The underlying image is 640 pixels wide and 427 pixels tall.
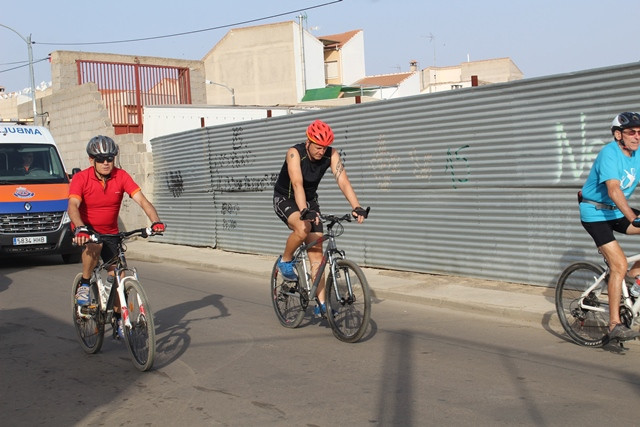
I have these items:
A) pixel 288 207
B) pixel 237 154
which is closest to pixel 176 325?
pixel 288 207

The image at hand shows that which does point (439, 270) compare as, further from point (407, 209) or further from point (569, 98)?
point (569, 98)

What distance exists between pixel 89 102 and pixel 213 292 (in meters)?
13.2

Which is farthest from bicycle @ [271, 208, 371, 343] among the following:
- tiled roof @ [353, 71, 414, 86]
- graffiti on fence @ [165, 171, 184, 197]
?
tiled roof @ [353, 71, 414, 86]

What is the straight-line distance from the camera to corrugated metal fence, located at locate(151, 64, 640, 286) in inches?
348

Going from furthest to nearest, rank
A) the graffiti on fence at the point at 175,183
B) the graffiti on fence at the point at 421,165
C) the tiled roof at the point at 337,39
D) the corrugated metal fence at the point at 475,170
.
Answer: the tiled roof at the point at 337,39 → the graffiti on fence at the point at 175,183 → the graffiti on fence at the point at 421,165 → the corrugated metal fence at the point at 475,170

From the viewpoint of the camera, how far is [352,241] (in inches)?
481

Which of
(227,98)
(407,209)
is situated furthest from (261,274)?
(227,98)

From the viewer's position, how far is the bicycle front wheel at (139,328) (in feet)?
20.3

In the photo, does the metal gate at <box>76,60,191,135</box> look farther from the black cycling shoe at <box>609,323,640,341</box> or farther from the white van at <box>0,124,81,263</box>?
the black cycling shoe at <box>609,323,640,341</box>

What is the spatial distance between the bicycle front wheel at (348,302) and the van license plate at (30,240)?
8.97 m

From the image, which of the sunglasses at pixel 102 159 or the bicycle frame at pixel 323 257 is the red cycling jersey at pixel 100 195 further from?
the bicycle frame at pixel 323 257

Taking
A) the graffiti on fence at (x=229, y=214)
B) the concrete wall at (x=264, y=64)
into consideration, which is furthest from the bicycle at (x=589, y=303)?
the concrete wall at (x=264, y=64)

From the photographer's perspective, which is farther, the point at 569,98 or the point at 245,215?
the point at 245,215

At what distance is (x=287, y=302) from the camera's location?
7891 mm
